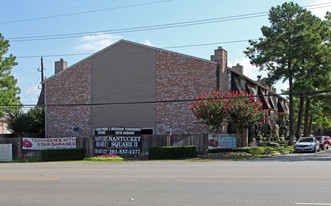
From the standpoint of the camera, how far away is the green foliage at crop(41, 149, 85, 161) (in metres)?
28.1

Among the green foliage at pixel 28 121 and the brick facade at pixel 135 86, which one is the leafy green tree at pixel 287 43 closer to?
the brick facade at pixel 135 86

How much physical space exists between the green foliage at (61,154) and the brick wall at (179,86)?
8.33m

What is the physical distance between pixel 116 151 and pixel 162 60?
10.5m

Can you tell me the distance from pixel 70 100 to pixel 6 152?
9.24 m

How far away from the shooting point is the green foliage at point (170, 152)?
86.2ft

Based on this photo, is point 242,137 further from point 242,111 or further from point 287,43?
point 287,43

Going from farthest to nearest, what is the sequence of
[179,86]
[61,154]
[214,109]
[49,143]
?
[179,86]
[49,143]
[61,154]
[214,109]

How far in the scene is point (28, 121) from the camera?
38.5 metres

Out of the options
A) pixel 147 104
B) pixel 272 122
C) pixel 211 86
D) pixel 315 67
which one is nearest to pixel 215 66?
Answer: pixel 211 86

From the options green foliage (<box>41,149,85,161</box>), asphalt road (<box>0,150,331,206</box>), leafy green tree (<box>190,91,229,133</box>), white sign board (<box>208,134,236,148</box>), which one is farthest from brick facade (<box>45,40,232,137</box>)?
asphalt road (<box>0,150,331,206</box>)

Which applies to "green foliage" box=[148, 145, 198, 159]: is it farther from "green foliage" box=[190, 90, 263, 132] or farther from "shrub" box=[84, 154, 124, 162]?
"green foliage" box=[190, 90, 263, 132]

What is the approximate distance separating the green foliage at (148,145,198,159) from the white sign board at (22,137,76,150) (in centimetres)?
781

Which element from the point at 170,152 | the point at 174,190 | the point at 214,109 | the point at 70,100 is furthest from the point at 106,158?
the point at 174,190

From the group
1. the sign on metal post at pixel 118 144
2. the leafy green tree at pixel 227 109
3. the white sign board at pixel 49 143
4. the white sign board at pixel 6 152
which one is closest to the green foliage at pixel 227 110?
the leafy green tree at pixel 227 109
